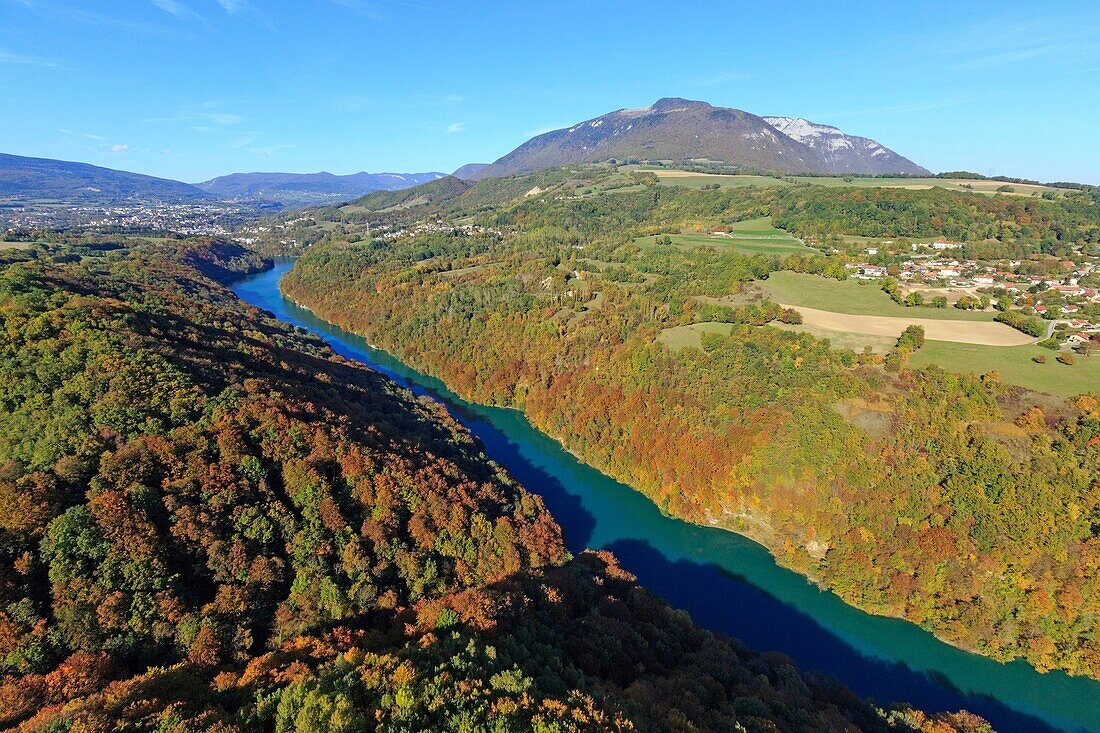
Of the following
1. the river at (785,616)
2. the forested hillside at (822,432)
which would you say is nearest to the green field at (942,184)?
the forested hillside at (822,432)

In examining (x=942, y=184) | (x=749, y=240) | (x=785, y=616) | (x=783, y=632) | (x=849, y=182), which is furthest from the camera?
(x=849, y=182)

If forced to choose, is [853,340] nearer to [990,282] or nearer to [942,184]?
[990,282]

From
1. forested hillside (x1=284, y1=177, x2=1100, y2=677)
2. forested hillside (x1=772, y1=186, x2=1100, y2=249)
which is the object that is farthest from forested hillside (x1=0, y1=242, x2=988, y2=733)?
forested hillside (x1=772, y1=186, x2=1100, y2=249)

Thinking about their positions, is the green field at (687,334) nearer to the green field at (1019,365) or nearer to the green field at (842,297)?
the green field at (842,297)

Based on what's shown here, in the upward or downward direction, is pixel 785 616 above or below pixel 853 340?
below

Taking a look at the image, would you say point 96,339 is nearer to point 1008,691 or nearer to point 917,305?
point 1008,691

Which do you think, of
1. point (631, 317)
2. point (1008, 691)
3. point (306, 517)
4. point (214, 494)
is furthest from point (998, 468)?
point (214, 494)

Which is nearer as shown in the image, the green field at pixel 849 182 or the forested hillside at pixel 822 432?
the forested hillside at pixel 822 432

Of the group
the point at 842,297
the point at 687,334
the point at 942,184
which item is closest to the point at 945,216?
the point at 942,184
